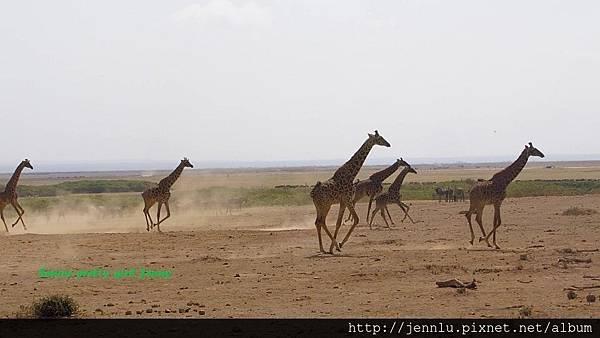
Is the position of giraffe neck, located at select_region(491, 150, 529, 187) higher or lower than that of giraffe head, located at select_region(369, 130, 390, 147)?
lower

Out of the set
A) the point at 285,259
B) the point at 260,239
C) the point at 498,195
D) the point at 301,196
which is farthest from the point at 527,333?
the point at 301,196

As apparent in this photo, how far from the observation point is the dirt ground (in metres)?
14.0

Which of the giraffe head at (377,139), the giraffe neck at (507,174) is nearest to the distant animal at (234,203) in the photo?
the giraffe head at (377,139)

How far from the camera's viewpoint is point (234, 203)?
49188 millimetres

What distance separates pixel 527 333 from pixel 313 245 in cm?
1341

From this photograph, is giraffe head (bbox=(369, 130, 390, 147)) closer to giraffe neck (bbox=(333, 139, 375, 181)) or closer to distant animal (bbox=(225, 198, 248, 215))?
giraffe neck (bbox=(333, 139, 375, 181))

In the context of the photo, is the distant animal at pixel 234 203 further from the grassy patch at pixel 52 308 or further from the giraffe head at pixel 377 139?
the grassy patch at pixel 52 308

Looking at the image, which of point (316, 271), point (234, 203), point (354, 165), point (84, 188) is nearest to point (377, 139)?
point (354, 165)

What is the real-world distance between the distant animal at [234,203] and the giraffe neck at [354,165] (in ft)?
71.0

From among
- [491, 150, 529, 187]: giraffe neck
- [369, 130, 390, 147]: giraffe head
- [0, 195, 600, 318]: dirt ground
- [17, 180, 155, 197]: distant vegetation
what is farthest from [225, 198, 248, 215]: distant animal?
[17, 180, 155, 197]: distant vegetation

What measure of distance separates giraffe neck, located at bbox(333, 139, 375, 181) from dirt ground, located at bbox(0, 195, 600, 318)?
2.08m

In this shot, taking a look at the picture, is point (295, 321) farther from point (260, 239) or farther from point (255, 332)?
point (260, 239)

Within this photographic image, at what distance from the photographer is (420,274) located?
57.4 ft

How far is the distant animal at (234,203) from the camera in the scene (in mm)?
46594
